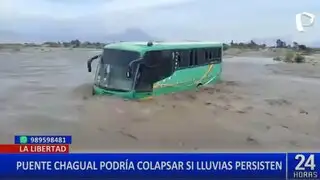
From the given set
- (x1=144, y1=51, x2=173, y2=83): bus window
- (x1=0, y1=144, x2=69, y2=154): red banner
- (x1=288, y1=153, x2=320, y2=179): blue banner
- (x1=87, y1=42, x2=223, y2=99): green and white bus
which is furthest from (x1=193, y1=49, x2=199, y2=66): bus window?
(x1=0, y1=144, x2=69, y2=154): red banner

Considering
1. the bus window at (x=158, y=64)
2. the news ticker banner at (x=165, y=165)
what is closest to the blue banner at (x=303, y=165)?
the news ticker banner at (x=165, y=165)

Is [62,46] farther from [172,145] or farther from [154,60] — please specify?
[172,145]

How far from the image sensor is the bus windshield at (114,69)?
2695mm

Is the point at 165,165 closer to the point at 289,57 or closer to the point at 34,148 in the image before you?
the point at 34,148

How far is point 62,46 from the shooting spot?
8.86ft

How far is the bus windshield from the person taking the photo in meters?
2.70

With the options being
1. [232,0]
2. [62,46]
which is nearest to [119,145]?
[62,46]

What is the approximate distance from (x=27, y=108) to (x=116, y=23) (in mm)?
618

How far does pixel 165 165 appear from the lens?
2.67m

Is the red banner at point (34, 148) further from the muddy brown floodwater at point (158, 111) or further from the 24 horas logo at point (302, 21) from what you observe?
the 24 horas logo at point (302, 21)

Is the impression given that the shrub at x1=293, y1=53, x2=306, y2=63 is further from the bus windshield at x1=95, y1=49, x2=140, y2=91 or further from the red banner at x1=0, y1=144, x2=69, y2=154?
the red banner at x1=0, y1=144, x2=69, y2=154

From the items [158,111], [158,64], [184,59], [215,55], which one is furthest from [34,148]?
[215,55]

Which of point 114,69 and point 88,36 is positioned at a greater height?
point 88,36

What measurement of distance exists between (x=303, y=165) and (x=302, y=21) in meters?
0.74
